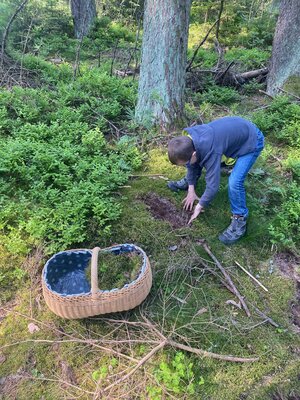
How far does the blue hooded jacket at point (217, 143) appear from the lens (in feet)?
10.6

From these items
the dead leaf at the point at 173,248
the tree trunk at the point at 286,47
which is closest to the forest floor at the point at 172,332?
the dead leaf at the point at 173,248

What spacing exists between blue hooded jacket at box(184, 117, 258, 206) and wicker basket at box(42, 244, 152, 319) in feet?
3.25

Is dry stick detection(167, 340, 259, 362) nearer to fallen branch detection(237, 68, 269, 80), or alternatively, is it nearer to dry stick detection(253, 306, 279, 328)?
dry stick detection(253, 306, 279, 328)

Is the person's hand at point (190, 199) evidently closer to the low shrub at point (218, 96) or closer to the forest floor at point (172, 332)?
the forest floor at point (172, 332)

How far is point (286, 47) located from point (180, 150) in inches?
180

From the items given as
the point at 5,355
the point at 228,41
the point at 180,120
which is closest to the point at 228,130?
the point at 180,120

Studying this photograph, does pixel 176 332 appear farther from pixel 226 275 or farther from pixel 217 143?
pixel 217 143

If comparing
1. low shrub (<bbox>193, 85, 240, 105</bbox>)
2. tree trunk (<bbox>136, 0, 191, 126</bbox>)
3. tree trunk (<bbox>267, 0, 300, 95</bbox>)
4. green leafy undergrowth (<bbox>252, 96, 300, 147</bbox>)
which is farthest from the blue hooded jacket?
tree trunk (<bbox>267, 0, 300, 95</bbox>)

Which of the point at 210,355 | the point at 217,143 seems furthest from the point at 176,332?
the point at 217,143

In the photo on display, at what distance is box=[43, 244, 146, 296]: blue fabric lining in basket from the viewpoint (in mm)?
3027

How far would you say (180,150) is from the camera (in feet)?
10.3

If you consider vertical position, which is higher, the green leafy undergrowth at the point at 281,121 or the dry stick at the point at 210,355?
the green leafy undergrowth at the point at 281,121

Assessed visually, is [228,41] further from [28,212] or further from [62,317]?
[62,317]

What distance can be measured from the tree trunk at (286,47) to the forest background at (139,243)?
0.18 ft
